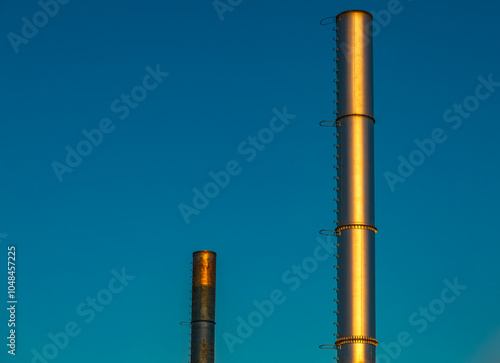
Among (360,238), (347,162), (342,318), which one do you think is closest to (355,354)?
(342,318)

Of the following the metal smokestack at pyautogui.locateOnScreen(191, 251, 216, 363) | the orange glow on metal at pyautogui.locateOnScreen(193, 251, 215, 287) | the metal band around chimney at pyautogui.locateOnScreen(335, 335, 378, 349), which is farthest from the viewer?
the orange glow on metal at pyautogui.locateOnScreen(193, 251, 215, 287)

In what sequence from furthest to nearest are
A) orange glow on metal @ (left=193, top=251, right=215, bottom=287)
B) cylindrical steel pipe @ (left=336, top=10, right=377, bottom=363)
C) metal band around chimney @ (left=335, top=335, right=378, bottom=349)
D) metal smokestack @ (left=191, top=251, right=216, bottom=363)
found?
orange glow on metal @ (left=193, top=251, right=215, bottom=287)
metal smokestack @ (left=191, top=251, right=216, bottom=363)
cylindrical steel pipe @ (left=336, top=10, right=377, bottom=363)
metal band around chimney @ (left=335, top=335, right=378, bottom=349)

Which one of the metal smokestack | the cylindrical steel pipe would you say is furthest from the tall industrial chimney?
the metal smokestack

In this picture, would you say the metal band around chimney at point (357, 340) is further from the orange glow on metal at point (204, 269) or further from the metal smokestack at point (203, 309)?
the orange glow on metal at point (204, 269)

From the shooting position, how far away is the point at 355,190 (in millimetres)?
26500

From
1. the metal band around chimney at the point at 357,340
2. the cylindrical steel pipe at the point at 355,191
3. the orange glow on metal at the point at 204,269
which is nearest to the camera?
the metal band around chimney at the point at 357,340

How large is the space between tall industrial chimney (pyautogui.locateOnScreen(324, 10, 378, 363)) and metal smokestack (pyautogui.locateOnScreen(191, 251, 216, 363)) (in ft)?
40.3

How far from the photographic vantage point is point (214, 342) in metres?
38.3

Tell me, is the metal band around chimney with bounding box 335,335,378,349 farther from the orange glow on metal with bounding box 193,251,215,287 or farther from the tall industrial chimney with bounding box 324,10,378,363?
the orange glow on metal with bounding box 193,251,215,287

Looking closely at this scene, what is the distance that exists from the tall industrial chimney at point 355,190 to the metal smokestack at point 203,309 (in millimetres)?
12274

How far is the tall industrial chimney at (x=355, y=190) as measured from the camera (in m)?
25.8

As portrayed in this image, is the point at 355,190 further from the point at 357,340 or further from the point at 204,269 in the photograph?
the point at 204,269

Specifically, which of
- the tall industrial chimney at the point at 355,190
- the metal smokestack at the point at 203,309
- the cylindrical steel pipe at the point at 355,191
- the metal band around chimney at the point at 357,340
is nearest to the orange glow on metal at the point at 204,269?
the metal smokestack at the point at 203,309

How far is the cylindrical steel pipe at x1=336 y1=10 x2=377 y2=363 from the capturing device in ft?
84.6
